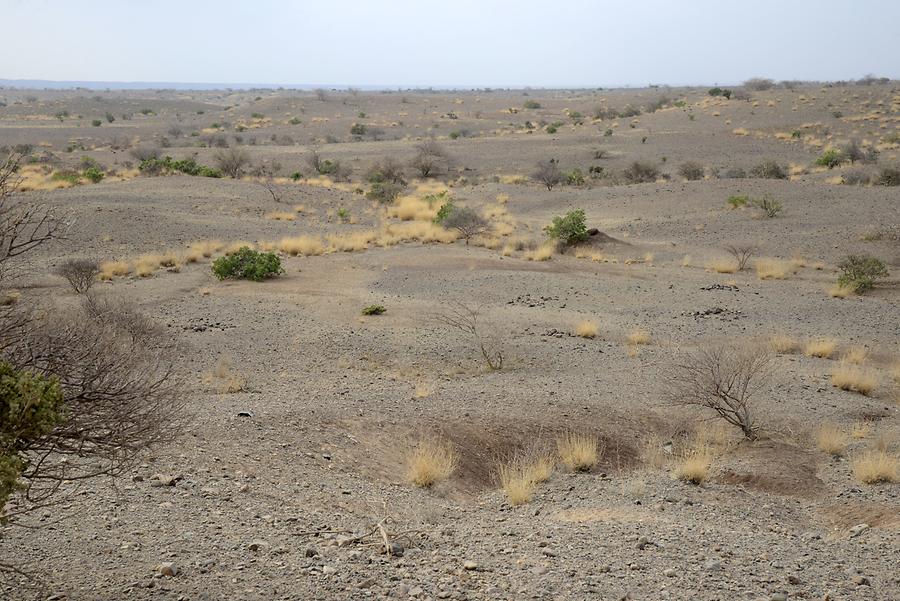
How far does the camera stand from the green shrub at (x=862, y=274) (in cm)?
1961

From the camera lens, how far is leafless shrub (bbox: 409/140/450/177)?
45594mm

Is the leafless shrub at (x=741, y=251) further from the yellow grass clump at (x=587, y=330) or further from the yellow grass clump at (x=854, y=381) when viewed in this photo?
the yellow grass clump at (x=854, y=381)

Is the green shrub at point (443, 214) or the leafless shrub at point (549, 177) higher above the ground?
the leafless shrub at point (549, 177)

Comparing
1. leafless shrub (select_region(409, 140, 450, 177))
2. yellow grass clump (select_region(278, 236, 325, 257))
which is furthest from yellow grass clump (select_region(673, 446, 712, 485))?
leafless shrub (select_region(409, 140, 450, 177))

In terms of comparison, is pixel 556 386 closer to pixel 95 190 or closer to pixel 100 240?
pixel 100 240

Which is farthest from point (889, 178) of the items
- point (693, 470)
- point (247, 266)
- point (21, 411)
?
point (21, 411)

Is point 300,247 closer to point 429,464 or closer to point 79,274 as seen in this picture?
point 79,274

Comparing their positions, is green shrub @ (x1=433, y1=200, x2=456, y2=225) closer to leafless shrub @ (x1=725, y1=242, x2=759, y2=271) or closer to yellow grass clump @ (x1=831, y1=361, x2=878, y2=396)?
leafless shrub @ (x1=725, y1=242, x2=759, y2=271)

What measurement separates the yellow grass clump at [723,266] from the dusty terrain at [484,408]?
1.86 feet

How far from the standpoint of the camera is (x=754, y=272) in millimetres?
22391

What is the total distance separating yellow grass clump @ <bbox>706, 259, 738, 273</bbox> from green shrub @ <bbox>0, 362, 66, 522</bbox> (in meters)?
20.8

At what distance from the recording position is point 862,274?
65.2 feet

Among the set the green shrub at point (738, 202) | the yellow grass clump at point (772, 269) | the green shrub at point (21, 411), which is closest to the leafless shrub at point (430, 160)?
the green shrub at point (738, 202)

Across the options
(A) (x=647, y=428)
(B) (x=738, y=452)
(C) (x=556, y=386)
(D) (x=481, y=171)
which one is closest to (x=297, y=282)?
(C) (x=556, y=386)
